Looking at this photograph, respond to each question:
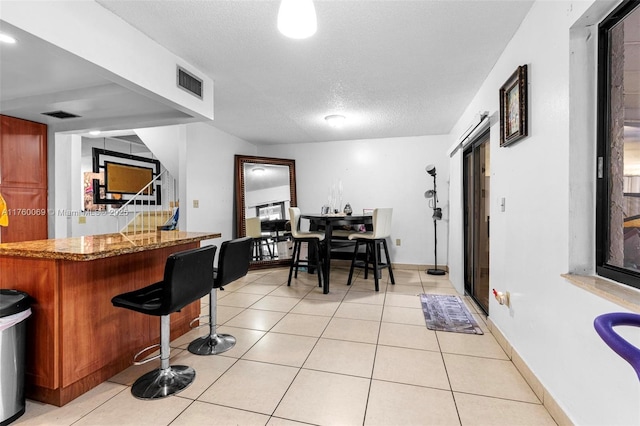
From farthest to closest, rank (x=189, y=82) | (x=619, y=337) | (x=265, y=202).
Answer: (x=265, y=202) < (x=189, y=82) < (x=619, y=337)

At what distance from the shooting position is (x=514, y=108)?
6.63 feet

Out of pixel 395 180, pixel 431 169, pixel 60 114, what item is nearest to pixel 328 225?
pixel 395 180

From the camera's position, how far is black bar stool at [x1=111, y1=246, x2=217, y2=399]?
1692 mm

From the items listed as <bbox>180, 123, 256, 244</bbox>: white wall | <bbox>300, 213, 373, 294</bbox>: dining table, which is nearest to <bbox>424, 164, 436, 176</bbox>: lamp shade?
<bbox>300, 213, 373, 294</bbox>: dining table

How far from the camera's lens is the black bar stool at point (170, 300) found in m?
1.69

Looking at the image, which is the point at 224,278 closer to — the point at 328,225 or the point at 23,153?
the point at 328,225

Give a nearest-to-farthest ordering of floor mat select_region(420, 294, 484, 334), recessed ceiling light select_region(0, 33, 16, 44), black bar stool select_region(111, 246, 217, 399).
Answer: black bar stool select_region(111, 246, 217, 399) < recessed ceiling light select_region(0, 33, 16, 44) < floor mat select_region(420, 294, 484, 334)

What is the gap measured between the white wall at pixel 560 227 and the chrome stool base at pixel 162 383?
210 centimetres

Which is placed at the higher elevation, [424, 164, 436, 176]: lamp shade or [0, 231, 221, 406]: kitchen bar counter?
[424, 164, 436, 176]: lamp shade

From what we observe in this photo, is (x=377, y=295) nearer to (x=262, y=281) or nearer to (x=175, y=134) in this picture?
(x=262, y=281)

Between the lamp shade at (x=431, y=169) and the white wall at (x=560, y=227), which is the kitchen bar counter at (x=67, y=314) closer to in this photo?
the white wall at (x=560, y=227)

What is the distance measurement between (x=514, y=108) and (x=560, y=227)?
95 cm

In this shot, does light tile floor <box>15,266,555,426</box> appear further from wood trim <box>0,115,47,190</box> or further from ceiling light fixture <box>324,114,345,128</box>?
wood trim <box>0,115,47,190</box>

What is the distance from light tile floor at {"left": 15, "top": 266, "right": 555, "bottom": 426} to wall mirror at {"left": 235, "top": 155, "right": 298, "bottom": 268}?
7.29ft
